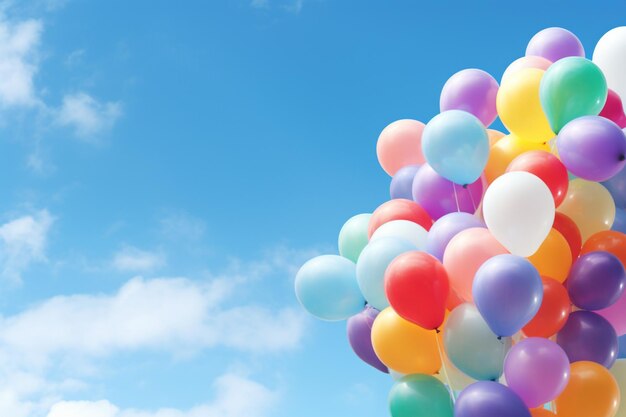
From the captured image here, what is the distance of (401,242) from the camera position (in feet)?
15.2

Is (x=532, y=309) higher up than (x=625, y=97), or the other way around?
(x=625, y=97)

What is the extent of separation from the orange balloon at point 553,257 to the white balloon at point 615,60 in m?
1.26

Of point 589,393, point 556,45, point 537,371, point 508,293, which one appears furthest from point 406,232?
point 556,45

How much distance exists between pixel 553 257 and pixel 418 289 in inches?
32.2

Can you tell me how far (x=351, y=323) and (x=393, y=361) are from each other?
651mm

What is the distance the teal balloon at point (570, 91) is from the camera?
4.53 m

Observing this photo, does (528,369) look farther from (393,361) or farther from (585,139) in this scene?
(585,139)

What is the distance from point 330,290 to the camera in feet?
16.1

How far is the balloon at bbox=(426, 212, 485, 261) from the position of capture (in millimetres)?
4527

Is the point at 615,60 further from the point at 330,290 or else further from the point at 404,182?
the point at 330,290

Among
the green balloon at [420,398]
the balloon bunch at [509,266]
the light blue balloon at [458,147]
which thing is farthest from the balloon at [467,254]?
the green balloon at [420,398]

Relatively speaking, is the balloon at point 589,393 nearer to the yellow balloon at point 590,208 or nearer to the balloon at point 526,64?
the yellow balloon at point 590,208

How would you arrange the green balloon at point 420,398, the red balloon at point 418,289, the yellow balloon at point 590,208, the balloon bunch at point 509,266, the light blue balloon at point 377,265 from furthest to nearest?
the yellow balloon at point 590,208, the light blue balloon at point 377,265, the green balloon at point 420,398, the red balloon at point 418,289, the balloon bunch at point 509,266

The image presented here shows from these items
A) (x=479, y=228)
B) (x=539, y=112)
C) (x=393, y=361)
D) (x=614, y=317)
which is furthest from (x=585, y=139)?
(x=393, y=361)
